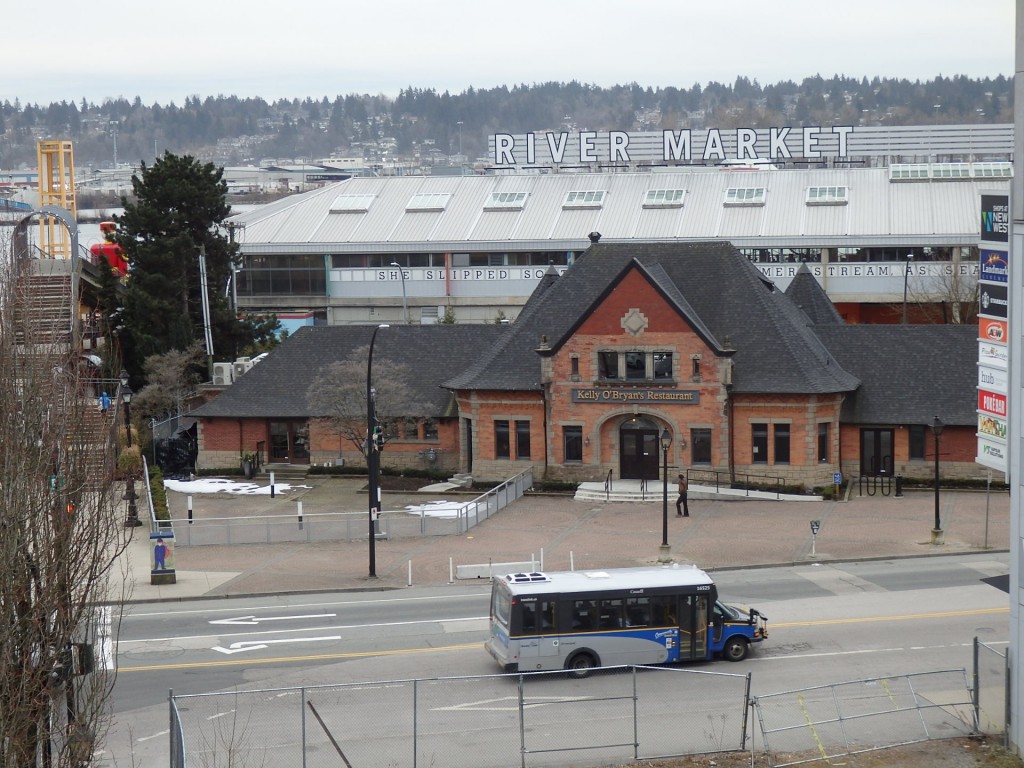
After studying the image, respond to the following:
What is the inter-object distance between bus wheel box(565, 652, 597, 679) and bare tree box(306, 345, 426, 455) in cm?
2697

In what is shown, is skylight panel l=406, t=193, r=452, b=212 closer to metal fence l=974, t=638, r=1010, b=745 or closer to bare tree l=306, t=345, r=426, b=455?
bare tree l=306, t=345, r=426, b=455

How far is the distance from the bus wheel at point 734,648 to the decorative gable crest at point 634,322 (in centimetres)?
2460

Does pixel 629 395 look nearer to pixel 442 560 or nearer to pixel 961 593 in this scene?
pixel 442 560

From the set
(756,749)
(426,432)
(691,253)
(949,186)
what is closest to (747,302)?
(691,253)

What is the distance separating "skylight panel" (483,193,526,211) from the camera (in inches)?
4060

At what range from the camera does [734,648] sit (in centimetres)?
2911

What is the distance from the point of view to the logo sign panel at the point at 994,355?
23.7m

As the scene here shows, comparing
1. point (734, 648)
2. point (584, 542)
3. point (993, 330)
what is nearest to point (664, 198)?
point (584, 542)

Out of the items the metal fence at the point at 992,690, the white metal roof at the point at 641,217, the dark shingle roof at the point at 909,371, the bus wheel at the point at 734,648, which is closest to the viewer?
the metal fence at the point at 992,690

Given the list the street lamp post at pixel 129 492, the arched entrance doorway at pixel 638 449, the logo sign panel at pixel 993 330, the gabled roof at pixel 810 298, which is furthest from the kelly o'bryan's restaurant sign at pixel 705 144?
the logo sign panel at pixel 993 330

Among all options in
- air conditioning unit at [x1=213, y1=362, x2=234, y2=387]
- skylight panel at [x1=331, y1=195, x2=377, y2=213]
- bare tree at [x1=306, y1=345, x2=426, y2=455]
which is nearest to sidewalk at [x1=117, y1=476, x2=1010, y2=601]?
bare tree at [x1=306, y1=345, x2=426, y2=455]

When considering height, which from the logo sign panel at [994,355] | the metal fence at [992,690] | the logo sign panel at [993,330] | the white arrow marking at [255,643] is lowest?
the white arrow marking at [255,643]

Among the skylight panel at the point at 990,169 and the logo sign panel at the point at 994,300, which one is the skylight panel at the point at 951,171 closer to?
the skylight panel at the point at 990,169

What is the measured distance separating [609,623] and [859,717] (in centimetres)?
553
